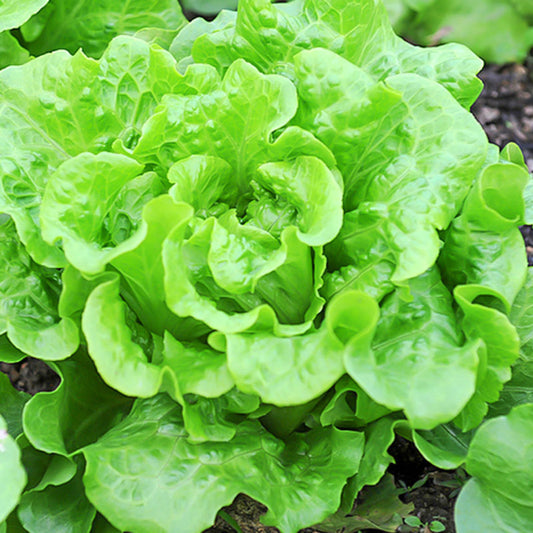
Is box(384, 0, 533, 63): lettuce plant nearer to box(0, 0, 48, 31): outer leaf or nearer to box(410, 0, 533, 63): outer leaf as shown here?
box(410, 0, 533, 63): outer leaf

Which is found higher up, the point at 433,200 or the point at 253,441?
the point at 433,200

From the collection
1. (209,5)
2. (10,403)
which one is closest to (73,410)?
(10,403)

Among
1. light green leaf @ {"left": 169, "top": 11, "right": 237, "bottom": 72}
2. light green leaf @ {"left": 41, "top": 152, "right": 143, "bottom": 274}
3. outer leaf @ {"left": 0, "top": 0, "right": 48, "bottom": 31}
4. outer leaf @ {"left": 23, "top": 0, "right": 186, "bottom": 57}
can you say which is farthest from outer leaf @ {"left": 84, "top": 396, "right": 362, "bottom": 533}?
outer leaf @ {"left": 23, "top": 0, "right": 186, "bottom": 57}

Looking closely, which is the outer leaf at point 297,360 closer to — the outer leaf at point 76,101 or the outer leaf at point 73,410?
the outer leaf at point 73,410

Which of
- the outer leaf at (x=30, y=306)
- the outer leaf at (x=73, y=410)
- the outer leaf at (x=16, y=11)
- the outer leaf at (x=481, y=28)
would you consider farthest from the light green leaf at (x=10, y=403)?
the outer leaf at (x=481, y=28)

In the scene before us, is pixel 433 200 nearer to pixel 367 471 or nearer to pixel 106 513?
pixel 367 471

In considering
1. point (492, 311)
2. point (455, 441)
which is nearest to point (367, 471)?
point (455, 441)
